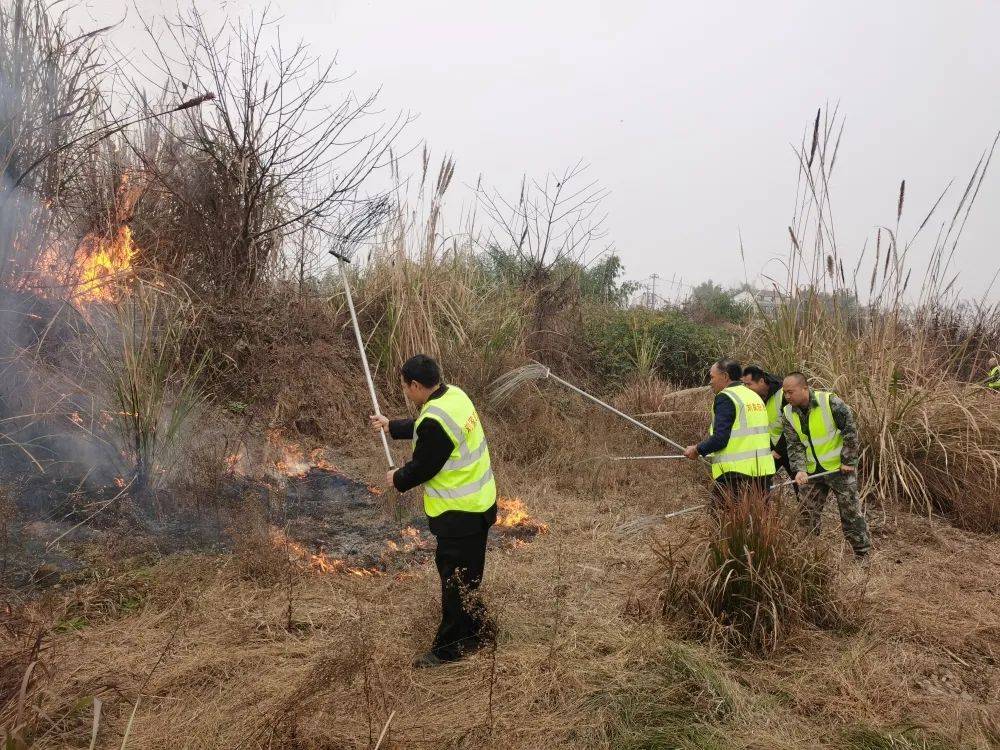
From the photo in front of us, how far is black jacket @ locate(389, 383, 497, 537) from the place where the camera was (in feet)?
13.4

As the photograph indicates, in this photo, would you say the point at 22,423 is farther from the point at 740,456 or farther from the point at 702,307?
the point at 702,307

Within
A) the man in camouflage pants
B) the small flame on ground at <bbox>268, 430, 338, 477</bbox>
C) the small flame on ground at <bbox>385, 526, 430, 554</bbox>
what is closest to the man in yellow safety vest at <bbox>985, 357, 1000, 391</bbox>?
the man in camouflage pants

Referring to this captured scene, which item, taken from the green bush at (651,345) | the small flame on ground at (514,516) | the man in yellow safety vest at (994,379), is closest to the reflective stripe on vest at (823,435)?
the small flame on ground at (514,516)

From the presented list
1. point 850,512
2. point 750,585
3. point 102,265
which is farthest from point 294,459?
point 850,512

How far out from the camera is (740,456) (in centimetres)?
589

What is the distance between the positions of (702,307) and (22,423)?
1371 cm

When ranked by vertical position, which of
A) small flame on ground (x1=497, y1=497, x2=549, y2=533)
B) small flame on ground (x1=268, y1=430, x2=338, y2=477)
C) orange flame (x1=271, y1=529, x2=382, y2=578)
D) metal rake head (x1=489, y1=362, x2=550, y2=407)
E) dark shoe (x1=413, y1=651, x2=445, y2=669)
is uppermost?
metal rake head (x1=489, y1=362, x2=550, y2=407)

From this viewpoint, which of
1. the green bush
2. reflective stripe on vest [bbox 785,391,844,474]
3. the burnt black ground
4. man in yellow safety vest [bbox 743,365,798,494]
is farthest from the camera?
the green bush

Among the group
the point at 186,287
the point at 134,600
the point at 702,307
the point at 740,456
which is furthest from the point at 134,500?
the point at 702,307

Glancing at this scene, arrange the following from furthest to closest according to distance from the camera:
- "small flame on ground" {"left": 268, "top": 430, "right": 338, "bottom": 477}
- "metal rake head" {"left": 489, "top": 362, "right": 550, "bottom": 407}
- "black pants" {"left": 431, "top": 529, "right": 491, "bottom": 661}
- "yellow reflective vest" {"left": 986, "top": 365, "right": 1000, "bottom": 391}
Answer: "metal rake head" {"left": 489, "top": 362, "right": 550, "bottom": 407} → "yellow reflective vest" {"left": 986, "top": 365, "right": 1000, "bottom": 391} → "small flame on ground" {"left": 268, "top": 430, "right": 338, "bottom": 477} → "black pants" {"left": 431, "top": 529, "right": 491, "bottom": 661}

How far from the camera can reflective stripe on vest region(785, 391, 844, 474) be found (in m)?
6.13

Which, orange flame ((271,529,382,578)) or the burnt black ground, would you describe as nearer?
the burnt black ground

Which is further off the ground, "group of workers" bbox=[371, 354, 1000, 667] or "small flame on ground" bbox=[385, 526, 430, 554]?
"group of workers" bbox=[371, 354, 1000, 667]

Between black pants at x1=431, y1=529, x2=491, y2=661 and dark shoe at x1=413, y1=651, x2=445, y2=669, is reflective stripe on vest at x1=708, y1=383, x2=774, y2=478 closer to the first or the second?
black pants at x1=431, y1=529, x2=491, y2=661
